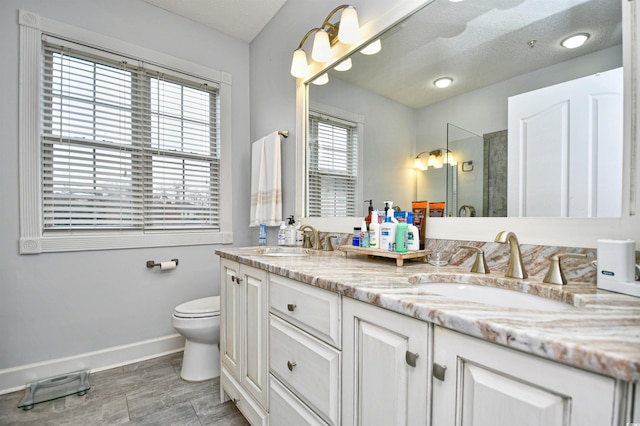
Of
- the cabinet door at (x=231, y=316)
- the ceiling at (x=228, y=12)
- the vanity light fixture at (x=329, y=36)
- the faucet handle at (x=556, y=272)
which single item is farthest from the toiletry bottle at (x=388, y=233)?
the ceiling at (x=228, y=12)

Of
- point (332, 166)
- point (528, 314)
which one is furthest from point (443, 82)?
point (528, 314)

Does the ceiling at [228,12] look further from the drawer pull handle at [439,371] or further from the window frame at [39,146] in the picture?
the drawer pull handle at [439,371]

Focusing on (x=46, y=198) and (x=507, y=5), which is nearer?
(x=507, y=5)

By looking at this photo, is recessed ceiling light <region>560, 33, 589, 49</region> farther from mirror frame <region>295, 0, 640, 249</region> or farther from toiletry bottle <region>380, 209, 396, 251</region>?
toiletry bottle <region>380, 209, 396, 251</region>

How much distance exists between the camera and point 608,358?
1.31 feet

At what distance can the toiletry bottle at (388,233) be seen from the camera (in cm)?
121

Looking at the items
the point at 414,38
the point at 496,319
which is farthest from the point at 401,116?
the point at 496,319

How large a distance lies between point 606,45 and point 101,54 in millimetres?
2734

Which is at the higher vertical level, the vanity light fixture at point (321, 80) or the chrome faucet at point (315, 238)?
the vanity light fixture at point (321, 80)

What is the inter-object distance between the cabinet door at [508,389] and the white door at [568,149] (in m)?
0.62

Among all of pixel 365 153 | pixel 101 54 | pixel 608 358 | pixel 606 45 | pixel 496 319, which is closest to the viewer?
pixel 608 358

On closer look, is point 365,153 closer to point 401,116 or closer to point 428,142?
point 401,116

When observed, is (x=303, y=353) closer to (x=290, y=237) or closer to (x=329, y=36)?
(x=290, y=237)

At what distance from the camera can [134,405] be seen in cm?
166
